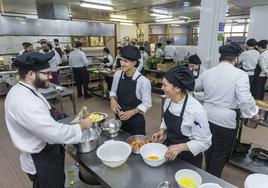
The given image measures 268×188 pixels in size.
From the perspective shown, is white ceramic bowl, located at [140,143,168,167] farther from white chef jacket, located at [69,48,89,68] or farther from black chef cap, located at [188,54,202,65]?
white chef jacket, located at [69,48,89,68]

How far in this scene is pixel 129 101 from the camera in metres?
2.08

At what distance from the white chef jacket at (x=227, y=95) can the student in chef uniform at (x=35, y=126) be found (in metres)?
1.31

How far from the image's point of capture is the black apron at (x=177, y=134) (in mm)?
1434

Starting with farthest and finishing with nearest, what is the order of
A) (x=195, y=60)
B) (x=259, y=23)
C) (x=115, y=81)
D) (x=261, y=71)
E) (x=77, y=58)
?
(x=259, y=23) → (x=77, y=58) → (x=261, y=71) → (x=195, y=60) → (x=115, y=81)

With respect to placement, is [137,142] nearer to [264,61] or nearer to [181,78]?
[181,78]

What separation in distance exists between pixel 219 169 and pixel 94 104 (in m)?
4.00

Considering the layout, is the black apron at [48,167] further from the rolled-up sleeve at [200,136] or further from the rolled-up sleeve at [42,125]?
the rolled-up sleeve at [200,136]

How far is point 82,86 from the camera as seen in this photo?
6672mm

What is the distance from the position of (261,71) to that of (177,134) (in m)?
4.54

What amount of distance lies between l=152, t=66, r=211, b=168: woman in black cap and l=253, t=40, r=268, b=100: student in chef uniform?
13.8 ft

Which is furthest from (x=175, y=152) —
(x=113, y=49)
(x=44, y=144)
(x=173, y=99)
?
(x=113, y=49)

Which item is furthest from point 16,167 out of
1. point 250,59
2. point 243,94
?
point 250,59

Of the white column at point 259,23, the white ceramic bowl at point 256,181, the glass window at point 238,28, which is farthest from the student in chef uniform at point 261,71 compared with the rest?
the glass window at point 238,28

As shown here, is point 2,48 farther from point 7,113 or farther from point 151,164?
point 151,164
